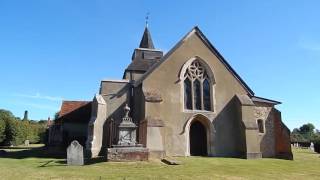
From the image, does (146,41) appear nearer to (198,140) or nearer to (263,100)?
(263,100)

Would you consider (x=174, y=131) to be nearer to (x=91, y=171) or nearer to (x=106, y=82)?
(x=106, y=82)

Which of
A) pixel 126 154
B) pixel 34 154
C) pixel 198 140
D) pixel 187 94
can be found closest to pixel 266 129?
pixel 198 140

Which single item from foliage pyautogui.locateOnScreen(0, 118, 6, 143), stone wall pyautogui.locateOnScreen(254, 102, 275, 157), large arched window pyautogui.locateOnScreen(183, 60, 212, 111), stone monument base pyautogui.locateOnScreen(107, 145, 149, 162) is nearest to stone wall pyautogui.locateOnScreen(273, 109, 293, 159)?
stone wall pyautogui.locateOnScreen(254, 102, 275, 157)

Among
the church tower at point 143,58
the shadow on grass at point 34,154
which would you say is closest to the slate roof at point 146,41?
the church tower at point 143,58

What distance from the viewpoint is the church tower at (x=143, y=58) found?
32062 millimetres

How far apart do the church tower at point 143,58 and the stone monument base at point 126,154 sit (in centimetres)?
1409

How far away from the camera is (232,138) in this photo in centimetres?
2417

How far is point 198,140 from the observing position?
24.3 meters

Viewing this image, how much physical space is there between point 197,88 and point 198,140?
4.23 m

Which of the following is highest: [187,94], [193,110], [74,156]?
[187,94]

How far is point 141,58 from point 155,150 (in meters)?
16.9

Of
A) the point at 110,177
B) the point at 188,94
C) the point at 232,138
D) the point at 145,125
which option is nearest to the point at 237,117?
the point at 232,138

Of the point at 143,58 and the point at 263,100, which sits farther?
the point at 143,58

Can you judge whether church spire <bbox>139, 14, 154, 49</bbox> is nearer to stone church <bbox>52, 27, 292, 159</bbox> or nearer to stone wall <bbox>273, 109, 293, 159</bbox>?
stone church <bbox>52, 27, 292, 159</bbox>
